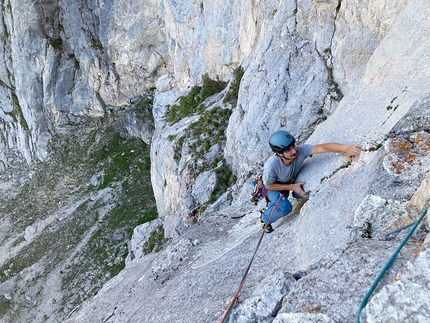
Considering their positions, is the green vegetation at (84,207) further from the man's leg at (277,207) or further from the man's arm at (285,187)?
the man's arm at (285,187)

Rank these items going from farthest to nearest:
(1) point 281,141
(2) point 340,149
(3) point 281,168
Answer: (3) point 281,168 → (2) point 340,149 → (1) point 281,141

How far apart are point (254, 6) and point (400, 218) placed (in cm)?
1832

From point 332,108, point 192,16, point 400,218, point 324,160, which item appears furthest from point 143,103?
point 400,218

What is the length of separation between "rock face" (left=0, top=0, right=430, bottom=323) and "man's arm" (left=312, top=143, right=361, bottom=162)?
27 cm

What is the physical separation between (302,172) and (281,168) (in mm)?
906

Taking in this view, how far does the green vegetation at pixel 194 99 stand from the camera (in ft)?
87.6

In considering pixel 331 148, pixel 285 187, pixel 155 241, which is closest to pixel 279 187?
pixel 285 187

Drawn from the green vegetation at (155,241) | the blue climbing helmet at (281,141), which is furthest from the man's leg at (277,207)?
the green vegetation at (155,241)

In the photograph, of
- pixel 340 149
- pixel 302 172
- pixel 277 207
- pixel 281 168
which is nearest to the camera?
pixel 340 149

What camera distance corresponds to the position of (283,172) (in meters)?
7.75

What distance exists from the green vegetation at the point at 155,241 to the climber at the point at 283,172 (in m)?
14.9

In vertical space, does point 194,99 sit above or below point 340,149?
above

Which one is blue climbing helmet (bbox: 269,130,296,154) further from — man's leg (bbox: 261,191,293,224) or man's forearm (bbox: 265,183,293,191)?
man's leg (bbox: 261,191,293,224)

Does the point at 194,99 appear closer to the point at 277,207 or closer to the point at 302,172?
the point at 302,172
